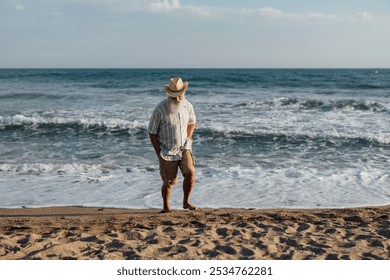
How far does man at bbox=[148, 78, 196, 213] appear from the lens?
5125 mm

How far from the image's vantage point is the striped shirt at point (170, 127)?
514 centimetres

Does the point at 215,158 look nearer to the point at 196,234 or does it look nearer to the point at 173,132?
the point at 173,132

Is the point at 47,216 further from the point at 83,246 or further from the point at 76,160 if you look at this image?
the point at 76,160

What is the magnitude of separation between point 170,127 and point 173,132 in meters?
0.07

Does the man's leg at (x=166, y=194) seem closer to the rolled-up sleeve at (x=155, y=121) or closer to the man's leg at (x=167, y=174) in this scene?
the man's leg at (x=167, y=174)

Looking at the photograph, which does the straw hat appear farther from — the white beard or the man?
the white beard

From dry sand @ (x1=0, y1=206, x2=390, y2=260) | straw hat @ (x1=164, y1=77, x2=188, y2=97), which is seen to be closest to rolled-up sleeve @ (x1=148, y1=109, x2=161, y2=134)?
straw hat @ (x1=164, y1=77, x2=188, y2=97)

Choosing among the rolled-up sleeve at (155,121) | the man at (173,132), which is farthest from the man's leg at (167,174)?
the rolled-up sleeve at (155,121)

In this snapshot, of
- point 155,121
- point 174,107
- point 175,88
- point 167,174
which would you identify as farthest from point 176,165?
point 175,88

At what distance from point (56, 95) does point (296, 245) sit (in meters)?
21.1

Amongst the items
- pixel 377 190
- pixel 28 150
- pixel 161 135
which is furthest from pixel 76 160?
pixel 377 190

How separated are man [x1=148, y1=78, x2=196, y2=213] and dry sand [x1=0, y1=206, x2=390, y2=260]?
0.58m

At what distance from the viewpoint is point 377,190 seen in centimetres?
699

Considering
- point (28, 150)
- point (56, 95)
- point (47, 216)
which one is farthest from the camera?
point (56, 95)
